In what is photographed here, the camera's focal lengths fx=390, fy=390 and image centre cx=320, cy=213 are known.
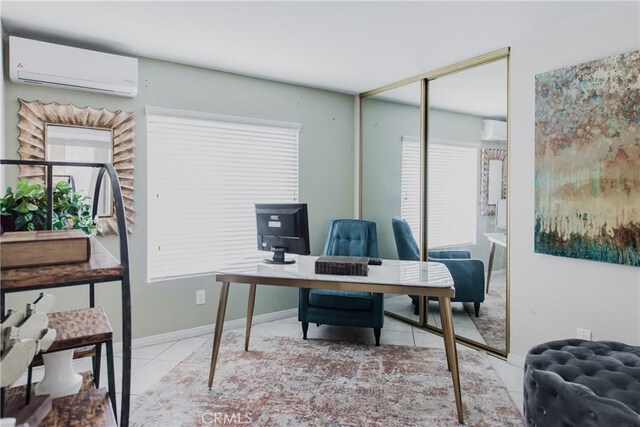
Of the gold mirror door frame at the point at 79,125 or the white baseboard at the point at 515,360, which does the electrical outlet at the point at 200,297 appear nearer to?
the gold mirror door frame at the point at 79,125

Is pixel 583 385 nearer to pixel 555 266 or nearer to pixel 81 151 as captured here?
pixel 555 266

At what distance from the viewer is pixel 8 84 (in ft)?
8.87

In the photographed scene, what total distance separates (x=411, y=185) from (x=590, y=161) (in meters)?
1.66

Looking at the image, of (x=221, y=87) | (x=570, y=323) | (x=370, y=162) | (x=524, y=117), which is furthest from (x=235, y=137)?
(x=570, y=323)

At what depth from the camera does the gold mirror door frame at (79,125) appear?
2748mm

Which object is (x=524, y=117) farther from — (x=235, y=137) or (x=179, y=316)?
(x=179, y=316)

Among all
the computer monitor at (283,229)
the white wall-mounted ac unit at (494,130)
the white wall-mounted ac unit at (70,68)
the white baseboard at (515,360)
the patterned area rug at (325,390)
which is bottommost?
the patterned area rug at (325,390)

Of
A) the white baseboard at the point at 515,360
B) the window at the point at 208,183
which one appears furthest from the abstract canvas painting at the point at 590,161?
the window at the point at 208,183

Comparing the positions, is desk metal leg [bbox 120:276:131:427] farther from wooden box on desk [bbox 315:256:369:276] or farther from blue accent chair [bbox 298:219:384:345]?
blue accent chair [bbox 298:219:384:345]

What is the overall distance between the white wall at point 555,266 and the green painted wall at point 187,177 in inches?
76.8

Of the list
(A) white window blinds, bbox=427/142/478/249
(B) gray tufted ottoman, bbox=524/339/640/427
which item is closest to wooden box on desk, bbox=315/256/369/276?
(B) gray tufted ottoman, bbox=524/339/640/427

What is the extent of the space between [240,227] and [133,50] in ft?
5.71

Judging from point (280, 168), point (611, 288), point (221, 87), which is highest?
point (221, 87)

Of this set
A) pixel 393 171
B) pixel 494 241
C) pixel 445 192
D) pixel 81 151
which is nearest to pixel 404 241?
pixel 445 192
